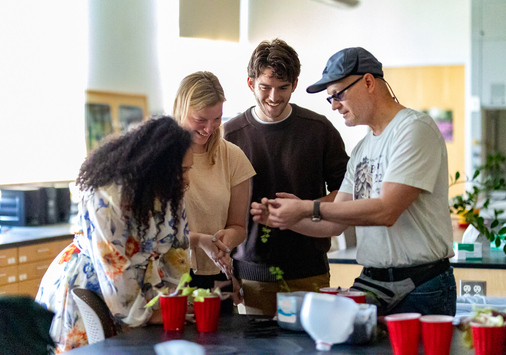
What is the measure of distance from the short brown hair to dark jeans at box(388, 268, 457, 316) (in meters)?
0.95

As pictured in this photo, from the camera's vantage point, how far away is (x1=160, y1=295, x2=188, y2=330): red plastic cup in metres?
1.67

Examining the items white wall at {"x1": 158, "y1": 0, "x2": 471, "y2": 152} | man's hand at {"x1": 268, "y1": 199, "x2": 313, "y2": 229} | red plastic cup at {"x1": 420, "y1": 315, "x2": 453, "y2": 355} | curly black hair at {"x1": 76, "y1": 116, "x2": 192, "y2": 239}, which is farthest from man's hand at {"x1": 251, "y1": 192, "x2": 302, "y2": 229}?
white wall at {"x1": 158, "y1": 0, "x2": 471, "y2": 152}

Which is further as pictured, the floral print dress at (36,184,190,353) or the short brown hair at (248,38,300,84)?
the short brown hair at (248,38,300,84)

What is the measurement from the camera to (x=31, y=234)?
458cm

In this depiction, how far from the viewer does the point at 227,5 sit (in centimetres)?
449

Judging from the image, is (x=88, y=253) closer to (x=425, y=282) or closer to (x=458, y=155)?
(x=425, y=282)

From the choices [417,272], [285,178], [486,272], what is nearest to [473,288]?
[486,272]

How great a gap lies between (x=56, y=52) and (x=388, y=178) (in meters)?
4.51

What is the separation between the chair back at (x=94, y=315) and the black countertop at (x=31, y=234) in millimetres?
2656

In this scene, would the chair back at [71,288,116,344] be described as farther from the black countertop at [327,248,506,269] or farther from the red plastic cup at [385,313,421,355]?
the black countertop at [327,248,506,269]

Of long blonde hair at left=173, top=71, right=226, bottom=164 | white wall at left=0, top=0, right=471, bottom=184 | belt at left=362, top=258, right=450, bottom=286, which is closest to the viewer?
belt at left=362, top=258, right=450, bottom=286

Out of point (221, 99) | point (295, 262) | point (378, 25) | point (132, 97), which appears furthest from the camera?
point (378, 25)

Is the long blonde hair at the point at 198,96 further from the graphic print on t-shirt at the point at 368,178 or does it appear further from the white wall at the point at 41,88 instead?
the white wall at the point at 41,88

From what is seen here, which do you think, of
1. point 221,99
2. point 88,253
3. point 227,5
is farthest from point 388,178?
point 227,5
